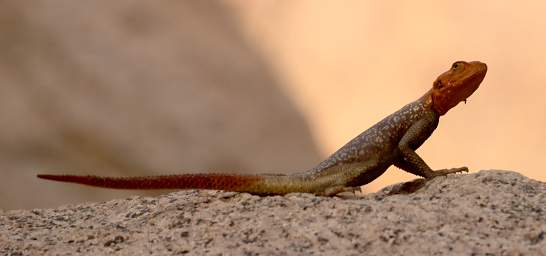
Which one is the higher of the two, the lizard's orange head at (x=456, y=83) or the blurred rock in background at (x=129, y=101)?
the blurred rock in background at (x=129, y=101)

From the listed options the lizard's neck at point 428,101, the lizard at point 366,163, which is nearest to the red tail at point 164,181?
the lizard at point 366,163

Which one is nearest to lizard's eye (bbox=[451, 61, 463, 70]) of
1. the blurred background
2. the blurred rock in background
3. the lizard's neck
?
the lizard's neck

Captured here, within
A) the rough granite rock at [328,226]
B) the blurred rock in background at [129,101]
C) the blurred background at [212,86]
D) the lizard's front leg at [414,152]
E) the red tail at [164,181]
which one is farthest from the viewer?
the blurred rock in background at [129,101]

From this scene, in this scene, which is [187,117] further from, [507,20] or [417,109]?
[417,109]

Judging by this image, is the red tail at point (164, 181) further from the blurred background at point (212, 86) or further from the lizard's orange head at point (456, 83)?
the blurred background at point (212, 86)

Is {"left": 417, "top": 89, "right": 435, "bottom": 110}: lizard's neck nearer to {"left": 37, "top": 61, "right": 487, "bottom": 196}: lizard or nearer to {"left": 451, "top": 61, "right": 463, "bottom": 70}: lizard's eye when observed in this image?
{"left": 37, "top": 61, "right": 487, "bottom": 196}: lizard

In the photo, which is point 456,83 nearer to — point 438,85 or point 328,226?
point 438,85
